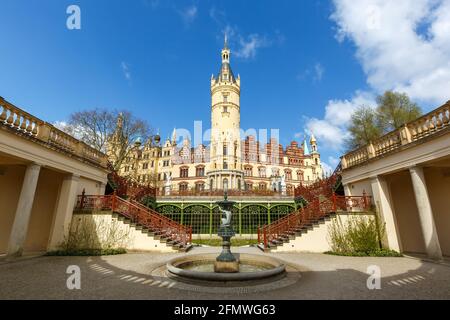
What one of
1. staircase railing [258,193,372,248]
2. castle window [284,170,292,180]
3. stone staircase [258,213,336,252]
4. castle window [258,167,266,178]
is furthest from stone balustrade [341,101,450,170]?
castle window [284,170,292,180]

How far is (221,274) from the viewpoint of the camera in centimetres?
562

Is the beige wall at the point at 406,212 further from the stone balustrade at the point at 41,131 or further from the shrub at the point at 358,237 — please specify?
the stone balustrade at the point at 41,131

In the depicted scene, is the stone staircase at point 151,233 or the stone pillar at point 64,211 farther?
the stone staircase at point 151,233

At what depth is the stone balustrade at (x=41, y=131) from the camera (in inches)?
Result: 309

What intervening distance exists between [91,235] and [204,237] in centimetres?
1046

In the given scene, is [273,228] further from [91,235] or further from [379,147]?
[91,235]

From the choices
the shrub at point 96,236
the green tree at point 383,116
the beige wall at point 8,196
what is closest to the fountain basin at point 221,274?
Answer: the shrub at point 96,236

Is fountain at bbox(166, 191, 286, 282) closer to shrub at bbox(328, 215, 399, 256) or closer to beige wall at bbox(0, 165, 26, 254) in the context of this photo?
shrub at bbox(328, 215, 399, 256)

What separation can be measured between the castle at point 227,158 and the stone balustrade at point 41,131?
32.2 m

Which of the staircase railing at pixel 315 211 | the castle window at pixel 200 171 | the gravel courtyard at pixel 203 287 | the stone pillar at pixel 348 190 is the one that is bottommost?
the gravel courtyard at pixel 203 287

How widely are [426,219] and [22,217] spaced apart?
15.7 metres

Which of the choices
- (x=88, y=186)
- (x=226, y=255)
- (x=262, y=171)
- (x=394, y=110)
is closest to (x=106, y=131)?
(x=88, y=186)

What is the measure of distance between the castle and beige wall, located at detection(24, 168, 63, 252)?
3154 centimetres

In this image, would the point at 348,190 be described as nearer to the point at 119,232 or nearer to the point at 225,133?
the point at 119,232
